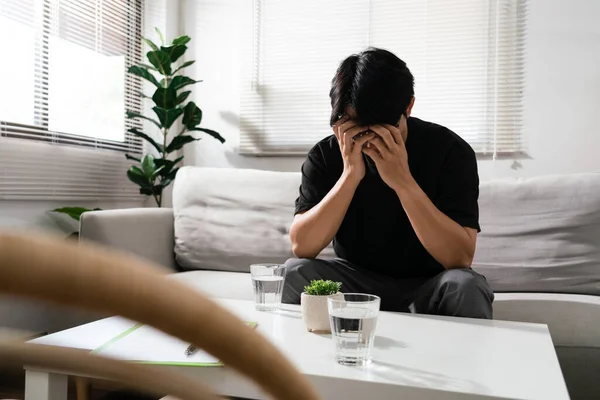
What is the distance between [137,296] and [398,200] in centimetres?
155

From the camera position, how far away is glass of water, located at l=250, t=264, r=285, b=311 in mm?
1236

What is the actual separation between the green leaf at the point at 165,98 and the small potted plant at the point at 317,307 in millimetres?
2031

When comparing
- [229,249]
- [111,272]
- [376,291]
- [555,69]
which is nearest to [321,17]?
[555,69]

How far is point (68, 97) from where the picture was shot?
8.52 ft

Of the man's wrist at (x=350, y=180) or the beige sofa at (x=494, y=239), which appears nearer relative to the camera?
the man's wrist at (x=350, y=180)

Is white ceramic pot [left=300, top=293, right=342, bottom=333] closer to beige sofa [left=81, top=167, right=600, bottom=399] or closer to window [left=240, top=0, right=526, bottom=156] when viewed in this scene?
beige sofa [left=81, top=167, right=600, bottom=399]

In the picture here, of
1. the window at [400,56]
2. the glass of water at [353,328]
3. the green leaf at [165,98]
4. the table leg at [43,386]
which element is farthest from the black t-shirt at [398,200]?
the green leaf at [165,98]

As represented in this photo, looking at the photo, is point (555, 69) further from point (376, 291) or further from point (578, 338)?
point (376, 291)

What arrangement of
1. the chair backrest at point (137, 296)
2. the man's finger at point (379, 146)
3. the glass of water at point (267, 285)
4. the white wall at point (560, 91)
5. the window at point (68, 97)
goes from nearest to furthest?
the chair backrest at point (137, 296), the glass of water at point (267, 285), the man's finger at point (379, 146), the window at point (68, 97), the white wall at point (560, 91)

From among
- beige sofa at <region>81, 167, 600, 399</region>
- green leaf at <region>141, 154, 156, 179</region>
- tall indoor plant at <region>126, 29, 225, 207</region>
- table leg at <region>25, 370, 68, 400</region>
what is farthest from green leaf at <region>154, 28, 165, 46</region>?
table leg at <region>25, 370, 68, 400</region>

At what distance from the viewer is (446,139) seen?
65.6 inches

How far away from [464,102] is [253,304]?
1868 millimetres

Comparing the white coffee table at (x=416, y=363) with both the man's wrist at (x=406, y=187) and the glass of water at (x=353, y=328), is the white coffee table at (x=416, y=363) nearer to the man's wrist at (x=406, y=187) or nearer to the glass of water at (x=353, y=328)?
the glass of water at (x=353, y=328)

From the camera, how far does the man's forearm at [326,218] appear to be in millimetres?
1577
